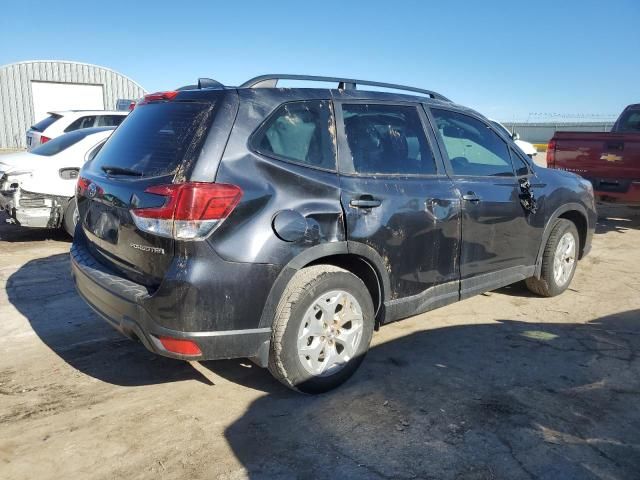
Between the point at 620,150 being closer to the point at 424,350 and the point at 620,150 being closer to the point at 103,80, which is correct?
the point at 424,350

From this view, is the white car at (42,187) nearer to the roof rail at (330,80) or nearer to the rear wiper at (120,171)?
the rear wiper at (120,171)

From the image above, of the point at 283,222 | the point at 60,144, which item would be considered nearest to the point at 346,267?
the point at 283,222

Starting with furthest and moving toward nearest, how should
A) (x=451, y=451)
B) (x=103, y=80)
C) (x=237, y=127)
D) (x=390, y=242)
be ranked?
1. (x=103, y=80)
2. (x=390, y=242)
3. (x=237, y=127)
4. (x=451, y=451)

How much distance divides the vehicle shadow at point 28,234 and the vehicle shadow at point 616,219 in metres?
8.55

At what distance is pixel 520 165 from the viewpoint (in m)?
4.62

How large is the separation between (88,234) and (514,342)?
10.7ft

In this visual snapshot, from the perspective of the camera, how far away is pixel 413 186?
3621mm

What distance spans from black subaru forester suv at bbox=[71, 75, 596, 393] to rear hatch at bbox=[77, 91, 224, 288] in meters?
0.01

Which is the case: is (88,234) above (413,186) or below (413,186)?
below

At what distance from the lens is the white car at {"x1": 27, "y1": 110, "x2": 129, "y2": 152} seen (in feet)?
37.3

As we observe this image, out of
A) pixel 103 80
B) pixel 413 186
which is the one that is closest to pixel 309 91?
pixel 413 186

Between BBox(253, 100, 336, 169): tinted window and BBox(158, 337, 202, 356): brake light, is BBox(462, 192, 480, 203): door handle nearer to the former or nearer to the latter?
BBox(253, 100, 336, 169): tinted window

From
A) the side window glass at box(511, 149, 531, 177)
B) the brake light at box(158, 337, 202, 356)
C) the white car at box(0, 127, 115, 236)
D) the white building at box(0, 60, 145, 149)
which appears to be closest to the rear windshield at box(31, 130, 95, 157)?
the white car at box(0, 127, 115, 236)

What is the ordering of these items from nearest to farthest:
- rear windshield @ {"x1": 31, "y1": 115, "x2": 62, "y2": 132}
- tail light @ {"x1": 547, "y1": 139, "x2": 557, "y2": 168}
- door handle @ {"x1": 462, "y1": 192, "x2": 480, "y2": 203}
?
door handle @ {"x1": 462, "y1": 192, "x2": 480, "y2": 203} → tail light @ {"x1": 547, "y1": 139, "x2": 557, "y2": 168} → rear windshield @ {"x1": 31, "y1": 115, "x2": 62, "y2": 132}
